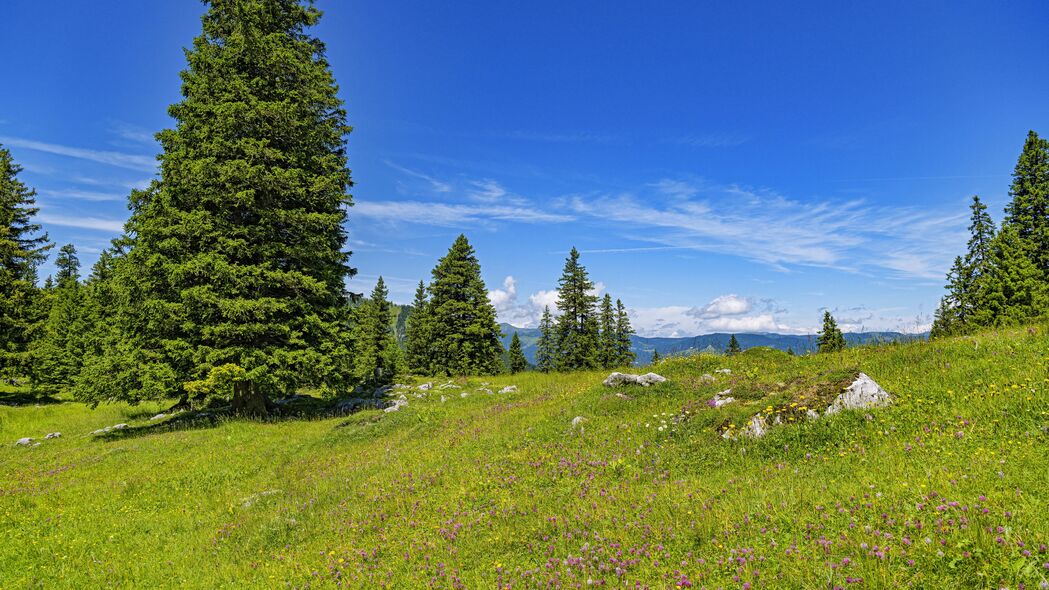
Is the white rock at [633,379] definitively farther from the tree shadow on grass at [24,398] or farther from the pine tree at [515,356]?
the pine tree at [515,356]

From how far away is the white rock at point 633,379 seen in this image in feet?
43.4

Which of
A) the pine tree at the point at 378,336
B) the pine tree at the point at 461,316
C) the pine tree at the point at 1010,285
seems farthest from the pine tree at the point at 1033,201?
the pine tree at the point at 378,336

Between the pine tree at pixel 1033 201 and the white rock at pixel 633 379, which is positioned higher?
the pine tree at pixel 1033 201

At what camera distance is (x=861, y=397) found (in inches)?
318

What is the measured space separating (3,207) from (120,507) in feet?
119

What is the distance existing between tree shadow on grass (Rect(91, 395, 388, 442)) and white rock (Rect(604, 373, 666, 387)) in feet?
42.9

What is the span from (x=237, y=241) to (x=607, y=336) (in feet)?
165

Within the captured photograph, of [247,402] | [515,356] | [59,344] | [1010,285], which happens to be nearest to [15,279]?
[59,344]

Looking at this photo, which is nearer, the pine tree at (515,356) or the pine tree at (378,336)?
the pine tree at (378,336)

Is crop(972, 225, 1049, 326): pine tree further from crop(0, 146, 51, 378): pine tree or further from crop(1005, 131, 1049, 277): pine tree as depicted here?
crop(0, 146, 51, 378): pine tree

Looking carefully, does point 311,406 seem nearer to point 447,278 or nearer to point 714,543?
point 447,278

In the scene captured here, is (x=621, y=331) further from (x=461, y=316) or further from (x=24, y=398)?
(x=24, y=398)

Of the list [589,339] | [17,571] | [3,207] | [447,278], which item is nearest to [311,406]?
[17,571]

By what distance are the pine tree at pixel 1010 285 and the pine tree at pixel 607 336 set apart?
34.4 meters
